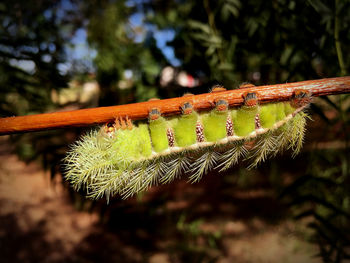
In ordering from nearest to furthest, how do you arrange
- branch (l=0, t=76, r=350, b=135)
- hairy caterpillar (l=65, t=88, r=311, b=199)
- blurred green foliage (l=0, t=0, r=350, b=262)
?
branch (l=0, t=76, r=350, b=135) < hairy caterpillar (l=65, t=88, r=311, b=199) < blurred green foliage (l=0, t=0, r=350, b=262)

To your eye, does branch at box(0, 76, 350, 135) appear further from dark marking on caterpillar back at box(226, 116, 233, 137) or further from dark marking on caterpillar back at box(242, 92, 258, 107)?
dark marking on caterpillar back at box(226, 116, 233, 137)

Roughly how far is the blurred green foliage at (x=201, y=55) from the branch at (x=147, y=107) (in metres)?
0.68

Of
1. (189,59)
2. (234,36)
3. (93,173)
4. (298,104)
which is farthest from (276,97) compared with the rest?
(189,59)

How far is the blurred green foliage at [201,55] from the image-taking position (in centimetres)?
176

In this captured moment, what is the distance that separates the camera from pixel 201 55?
2.32 m

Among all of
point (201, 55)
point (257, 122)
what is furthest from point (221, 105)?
point (201, 55)

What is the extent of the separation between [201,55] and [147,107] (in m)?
1.44

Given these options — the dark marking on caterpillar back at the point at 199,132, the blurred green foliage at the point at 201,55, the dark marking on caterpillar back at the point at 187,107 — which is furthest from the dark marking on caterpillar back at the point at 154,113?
the blurred green foliage at the point at 201,55

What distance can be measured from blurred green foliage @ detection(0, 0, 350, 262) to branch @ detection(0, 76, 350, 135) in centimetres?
68

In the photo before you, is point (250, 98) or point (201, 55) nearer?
point (250, 98)

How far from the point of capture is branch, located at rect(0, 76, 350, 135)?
102cm

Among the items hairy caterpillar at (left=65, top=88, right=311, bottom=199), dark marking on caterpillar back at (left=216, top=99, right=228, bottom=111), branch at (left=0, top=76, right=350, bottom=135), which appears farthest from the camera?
hairy caterpillar at (left=65, top=88, right=311, bottom=199)

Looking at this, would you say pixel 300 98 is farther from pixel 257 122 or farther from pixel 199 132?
pixel 199 132

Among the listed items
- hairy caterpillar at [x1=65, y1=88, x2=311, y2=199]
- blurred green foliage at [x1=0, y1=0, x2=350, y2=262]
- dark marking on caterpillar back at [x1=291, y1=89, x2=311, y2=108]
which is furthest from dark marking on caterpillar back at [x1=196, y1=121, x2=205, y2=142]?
blurred green foliage at [x1=0, y1=0, x2=350, y2=262]
